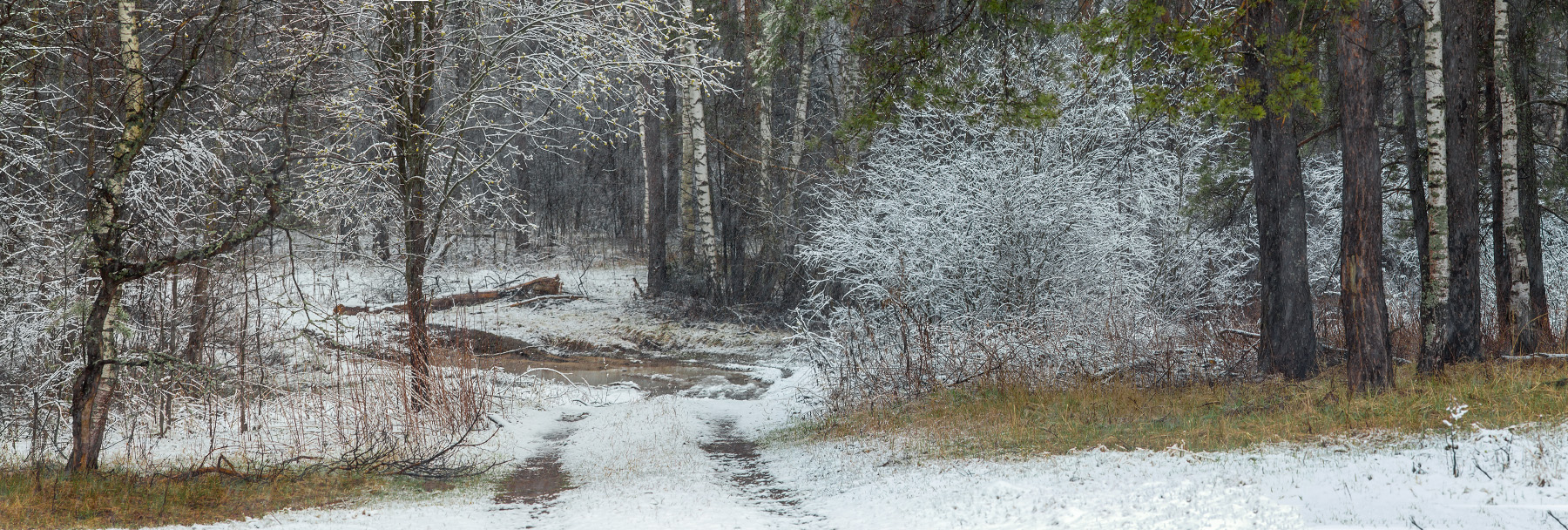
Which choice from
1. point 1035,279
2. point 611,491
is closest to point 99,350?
point 611,491

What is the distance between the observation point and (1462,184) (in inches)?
350

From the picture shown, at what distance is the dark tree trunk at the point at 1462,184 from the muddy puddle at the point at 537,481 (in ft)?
27.8

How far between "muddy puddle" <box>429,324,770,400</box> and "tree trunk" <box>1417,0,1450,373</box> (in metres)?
8.35

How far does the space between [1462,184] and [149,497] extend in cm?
1138

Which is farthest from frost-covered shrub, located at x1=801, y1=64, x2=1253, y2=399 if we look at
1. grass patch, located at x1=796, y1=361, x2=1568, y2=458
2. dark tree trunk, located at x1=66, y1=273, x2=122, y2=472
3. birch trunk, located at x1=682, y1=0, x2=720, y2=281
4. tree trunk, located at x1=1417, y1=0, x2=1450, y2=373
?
dark tree trunk, located at x1=66, y1=273, x2=122, y2=472

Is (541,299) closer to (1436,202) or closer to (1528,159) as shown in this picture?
(1436,202)

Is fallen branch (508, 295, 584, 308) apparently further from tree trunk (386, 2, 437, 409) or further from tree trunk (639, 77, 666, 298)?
tree trunk (386, 2, 437, 409)

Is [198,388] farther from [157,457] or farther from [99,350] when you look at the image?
[99,350]

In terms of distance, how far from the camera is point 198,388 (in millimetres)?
9273

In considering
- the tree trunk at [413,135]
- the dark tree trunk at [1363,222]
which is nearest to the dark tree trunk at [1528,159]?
the dark tree trunk at [1363,222]

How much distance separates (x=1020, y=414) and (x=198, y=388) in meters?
8.17

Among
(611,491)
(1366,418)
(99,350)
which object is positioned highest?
(99,350)

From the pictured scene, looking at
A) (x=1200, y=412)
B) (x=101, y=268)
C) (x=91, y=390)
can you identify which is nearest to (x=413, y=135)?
(x=101, y=268)

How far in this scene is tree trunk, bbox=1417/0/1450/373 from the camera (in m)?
8.52
